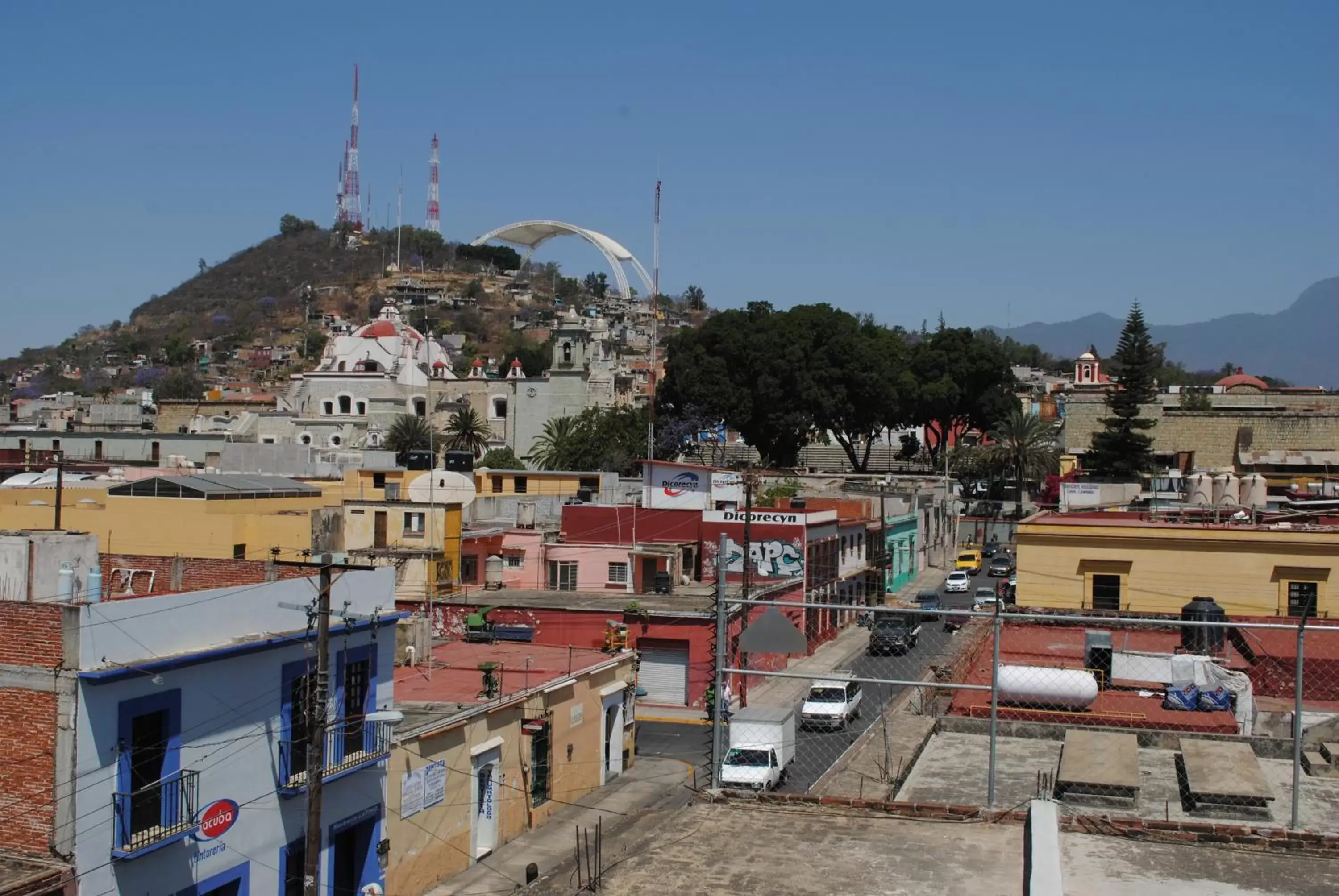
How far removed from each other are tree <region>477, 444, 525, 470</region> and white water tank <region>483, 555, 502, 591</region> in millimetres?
33621

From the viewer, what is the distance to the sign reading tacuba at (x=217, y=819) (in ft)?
48.2

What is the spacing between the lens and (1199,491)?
37281mm

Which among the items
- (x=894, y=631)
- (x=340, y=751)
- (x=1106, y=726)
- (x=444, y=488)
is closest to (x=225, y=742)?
(x=340, y=751)

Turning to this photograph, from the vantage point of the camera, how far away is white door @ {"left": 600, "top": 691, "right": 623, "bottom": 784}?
981 inches

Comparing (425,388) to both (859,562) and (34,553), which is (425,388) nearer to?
(859,562)

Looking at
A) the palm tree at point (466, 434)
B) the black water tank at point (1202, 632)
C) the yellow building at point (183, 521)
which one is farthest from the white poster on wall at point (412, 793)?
the palm tree at point (466, 434)

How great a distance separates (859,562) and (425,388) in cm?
4821

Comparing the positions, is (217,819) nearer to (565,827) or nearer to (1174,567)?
(565,827)

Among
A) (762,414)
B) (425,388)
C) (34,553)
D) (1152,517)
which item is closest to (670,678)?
(1152,517)

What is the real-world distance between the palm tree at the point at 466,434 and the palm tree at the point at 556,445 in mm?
3037

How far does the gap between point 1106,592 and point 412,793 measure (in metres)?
13.6

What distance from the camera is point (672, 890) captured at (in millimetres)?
7297

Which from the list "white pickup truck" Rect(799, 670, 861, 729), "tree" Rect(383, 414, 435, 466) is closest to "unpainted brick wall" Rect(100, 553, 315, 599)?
"white pickup truck" Rect(799, 670, 861, 729)

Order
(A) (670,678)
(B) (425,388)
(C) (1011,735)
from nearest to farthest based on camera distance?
(C) (1011,735) < (A) (670,678) < (B) (425,388)
